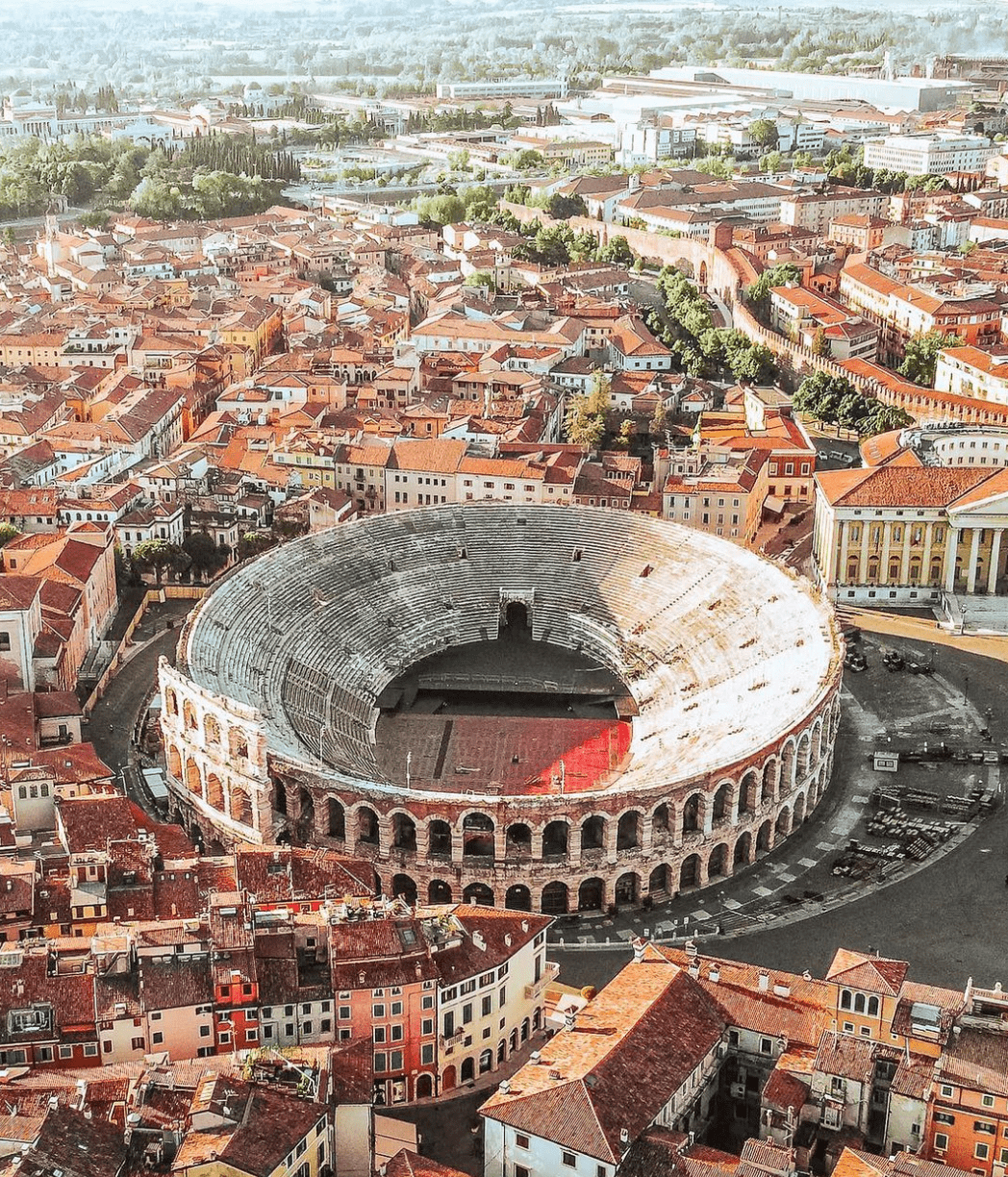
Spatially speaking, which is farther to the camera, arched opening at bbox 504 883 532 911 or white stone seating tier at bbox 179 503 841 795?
white stone seating tier at bbox 179 503 841 795

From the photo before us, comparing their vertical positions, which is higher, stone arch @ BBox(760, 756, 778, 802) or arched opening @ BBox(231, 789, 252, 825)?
stone arch @ BBox(760, 756, 778, 802)

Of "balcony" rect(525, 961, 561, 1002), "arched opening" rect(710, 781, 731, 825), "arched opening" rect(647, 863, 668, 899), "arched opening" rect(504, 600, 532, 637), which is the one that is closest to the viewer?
"balcony" rect(525, 961, 561, 1002)

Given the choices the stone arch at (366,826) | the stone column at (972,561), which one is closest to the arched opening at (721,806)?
the stone arch at (366,826)

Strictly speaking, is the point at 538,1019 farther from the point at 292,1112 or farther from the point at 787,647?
the point at 787,647

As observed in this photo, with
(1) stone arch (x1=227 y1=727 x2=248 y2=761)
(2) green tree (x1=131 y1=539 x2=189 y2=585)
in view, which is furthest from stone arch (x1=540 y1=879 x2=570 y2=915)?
(2) green tree (x1=131 y1=539 x2=189 y2=585)

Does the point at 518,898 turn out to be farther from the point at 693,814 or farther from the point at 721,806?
the point at 721,806

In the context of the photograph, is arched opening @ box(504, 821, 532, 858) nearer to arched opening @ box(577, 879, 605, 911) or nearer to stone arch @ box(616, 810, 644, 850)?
arched opening @ box(577, 879, 605, 911)
